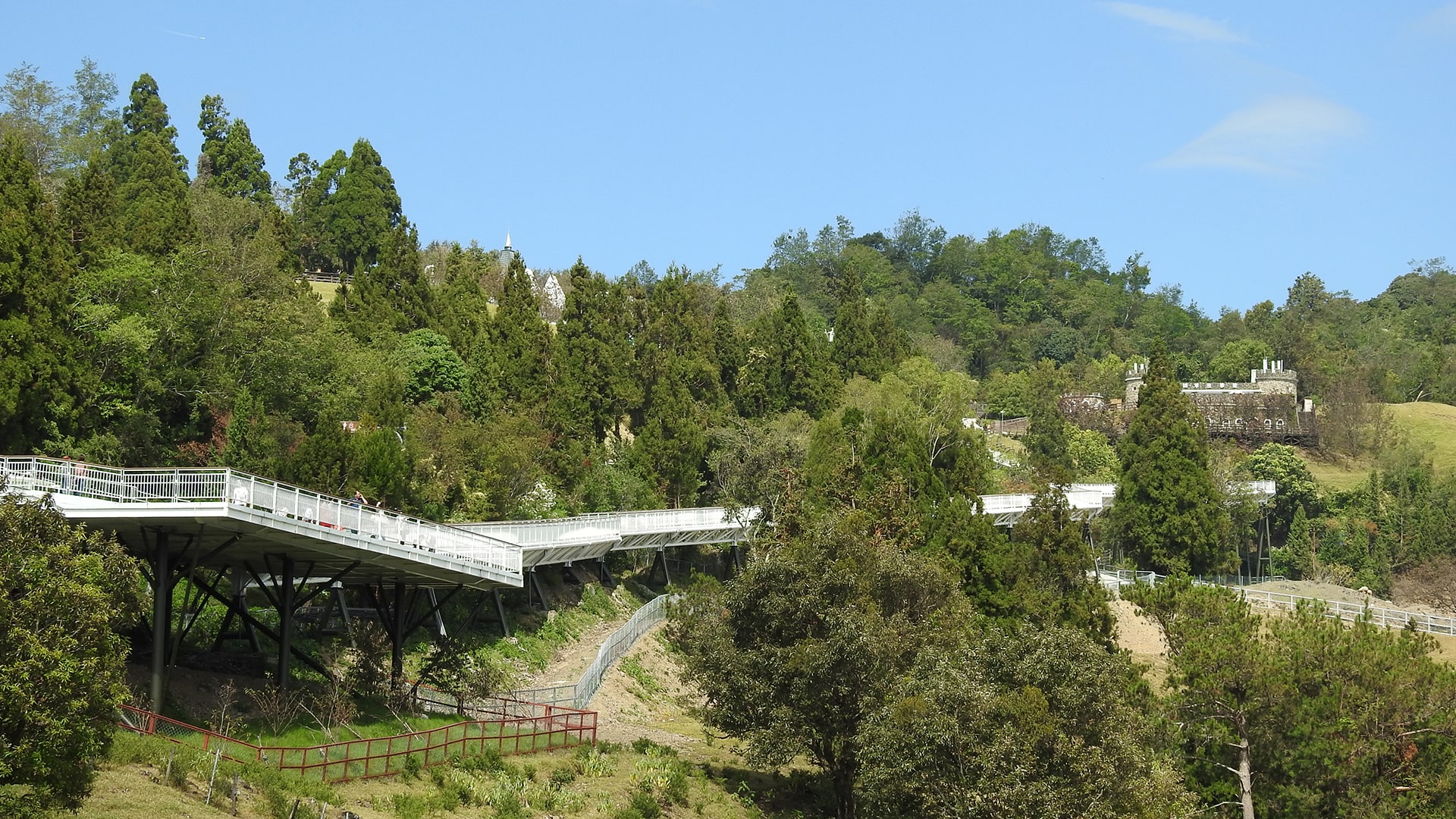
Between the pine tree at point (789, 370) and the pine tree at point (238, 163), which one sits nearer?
the pine tree at point (789, 370)

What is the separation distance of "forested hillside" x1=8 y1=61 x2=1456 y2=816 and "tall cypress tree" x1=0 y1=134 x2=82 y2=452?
0.33ft

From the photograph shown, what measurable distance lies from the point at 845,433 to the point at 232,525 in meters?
33.6

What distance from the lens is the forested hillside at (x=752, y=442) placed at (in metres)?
37.6

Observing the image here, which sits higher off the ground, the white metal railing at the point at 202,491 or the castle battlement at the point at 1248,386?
the castle battlement at the point at 1248,386

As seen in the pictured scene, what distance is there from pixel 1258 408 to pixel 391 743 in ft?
302

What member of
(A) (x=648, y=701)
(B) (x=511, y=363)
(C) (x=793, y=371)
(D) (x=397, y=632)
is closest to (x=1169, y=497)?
(C) (x=793, y=371)

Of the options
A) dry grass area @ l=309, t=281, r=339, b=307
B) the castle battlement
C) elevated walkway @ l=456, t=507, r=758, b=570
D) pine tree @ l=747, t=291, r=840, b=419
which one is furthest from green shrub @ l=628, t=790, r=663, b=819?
the castle battlement

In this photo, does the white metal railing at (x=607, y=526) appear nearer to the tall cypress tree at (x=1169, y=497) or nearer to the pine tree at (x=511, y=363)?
the pine tree at (x=511, y=363)

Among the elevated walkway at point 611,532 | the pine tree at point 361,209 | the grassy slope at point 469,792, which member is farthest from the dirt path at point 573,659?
the pine tree at point 361,209

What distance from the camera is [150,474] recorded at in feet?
111

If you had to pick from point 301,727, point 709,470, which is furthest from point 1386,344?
point 301,727

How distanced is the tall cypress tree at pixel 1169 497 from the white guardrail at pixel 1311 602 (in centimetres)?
172

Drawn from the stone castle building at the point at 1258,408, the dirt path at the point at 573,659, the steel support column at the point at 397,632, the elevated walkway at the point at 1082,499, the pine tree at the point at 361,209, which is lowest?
the dirt path at the point at 573,659

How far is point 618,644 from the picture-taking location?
48.4m
